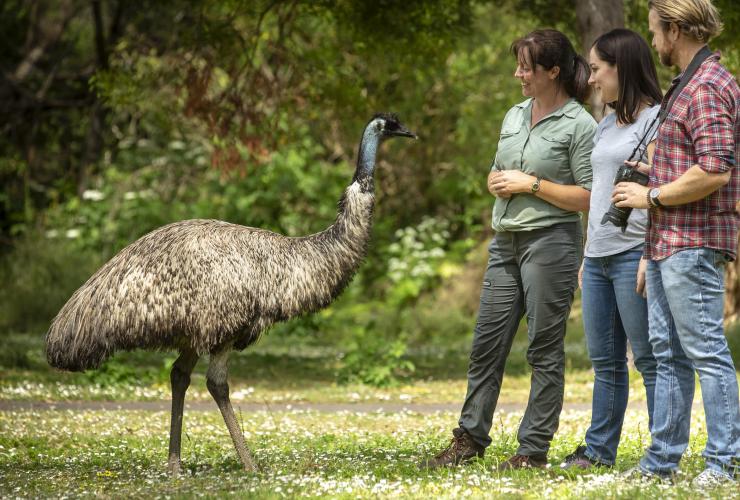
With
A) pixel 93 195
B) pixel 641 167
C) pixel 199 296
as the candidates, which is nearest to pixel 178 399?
pixel 199 296

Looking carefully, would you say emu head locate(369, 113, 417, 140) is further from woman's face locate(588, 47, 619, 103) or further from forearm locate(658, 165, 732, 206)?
forearm locate(658, 165, 732, 206)

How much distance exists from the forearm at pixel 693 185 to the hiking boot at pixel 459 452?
1955 millimetres

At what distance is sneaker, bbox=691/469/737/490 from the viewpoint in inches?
208

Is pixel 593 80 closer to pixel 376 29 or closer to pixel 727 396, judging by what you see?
pixel 727 396

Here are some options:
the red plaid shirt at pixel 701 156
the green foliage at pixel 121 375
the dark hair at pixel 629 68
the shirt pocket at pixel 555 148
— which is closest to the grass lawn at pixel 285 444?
the green foliage at pixel 121 375

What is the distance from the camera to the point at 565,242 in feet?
20.6

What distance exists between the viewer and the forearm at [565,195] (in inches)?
243

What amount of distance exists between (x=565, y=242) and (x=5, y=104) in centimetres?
1886

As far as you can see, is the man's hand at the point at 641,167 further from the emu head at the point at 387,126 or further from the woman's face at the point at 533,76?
the emu head at the point at 387,126

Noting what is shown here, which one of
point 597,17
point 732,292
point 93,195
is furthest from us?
Result: point 93,195

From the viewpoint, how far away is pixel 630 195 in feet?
18.1

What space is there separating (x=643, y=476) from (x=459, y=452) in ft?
3.94

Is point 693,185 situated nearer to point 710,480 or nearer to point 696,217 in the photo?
point 696,217

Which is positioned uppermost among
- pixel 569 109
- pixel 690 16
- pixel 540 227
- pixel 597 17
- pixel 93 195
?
pixel 597 17
